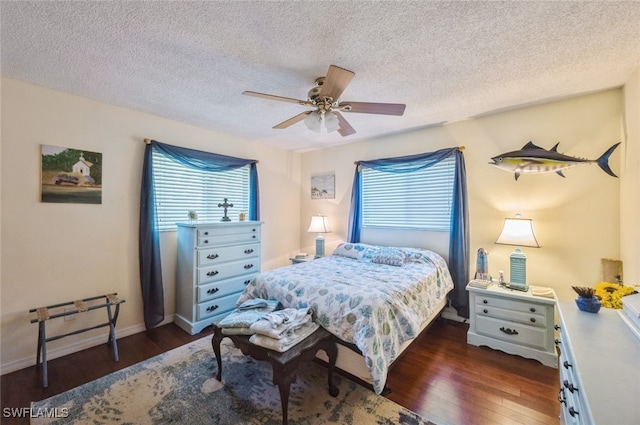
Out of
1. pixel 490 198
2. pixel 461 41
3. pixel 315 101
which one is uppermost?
pixel 461 41

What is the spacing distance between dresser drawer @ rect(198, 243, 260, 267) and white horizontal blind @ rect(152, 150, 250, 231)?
0.68 metres

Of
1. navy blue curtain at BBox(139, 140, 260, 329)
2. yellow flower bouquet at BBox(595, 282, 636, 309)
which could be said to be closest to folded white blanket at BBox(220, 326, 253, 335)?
navy blue curtain at BBox(139, 140, 260, 329)

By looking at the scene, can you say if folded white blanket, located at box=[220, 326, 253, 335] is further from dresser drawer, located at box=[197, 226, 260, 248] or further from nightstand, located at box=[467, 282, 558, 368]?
nightstand, located at box=[467, 282, 558, 368]

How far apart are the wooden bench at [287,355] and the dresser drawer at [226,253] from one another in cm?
117

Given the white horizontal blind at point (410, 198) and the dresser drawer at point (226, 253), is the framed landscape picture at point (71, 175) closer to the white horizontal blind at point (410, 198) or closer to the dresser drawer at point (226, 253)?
the dresser drawer at point (226, 253)

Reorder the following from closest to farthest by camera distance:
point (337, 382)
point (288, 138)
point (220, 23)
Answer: point (220, 23) < point (337, 382) < point (288, 138)

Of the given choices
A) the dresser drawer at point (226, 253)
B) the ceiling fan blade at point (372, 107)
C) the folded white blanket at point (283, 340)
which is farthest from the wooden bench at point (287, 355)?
the ceiling fan blade at point (372, 107)

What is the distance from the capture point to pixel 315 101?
203cm

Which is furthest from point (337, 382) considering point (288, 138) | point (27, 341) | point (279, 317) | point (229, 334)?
point (288, 138)

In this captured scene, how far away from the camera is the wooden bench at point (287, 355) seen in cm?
151

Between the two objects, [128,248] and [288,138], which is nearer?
[128,248]

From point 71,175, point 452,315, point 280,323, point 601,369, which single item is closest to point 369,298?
point 280,323

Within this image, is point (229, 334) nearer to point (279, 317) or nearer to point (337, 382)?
point (279, 317)

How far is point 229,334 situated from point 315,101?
192cm
